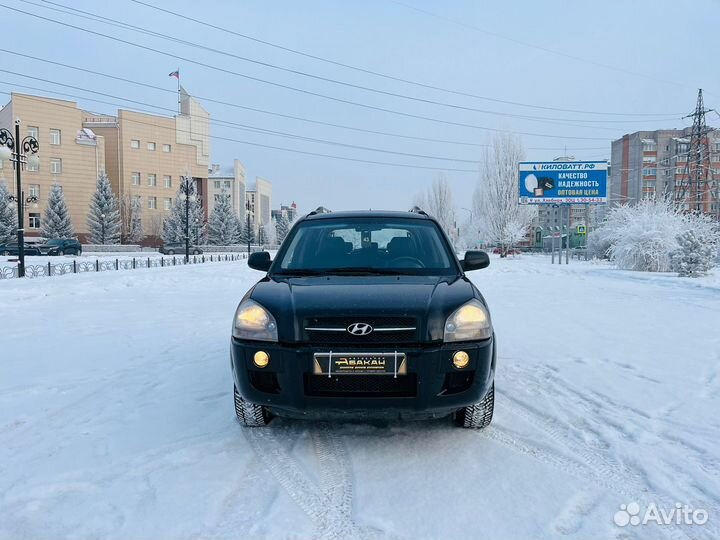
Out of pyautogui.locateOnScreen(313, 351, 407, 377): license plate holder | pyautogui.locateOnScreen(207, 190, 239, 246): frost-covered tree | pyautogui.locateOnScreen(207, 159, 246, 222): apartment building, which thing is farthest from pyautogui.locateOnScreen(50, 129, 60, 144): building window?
pyautogui.locateOnScreen(313, 351, 407, 377): license plate holder

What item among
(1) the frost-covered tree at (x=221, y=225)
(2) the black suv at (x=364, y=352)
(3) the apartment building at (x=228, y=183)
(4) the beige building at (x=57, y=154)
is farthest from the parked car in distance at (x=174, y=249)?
(2) the black suv at (x=364, y=352)

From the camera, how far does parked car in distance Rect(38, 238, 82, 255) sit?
38.2 metres

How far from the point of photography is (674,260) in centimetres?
1917

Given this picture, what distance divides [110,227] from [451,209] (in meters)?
42.8

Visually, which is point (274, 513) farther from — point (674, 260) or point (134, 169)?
point (134, 169)

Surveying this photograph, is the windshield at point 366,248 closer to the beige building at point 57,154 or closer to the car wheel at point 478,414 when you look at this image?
the car wheel at point 478,414

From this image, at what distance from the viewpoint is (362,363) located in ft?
9.44

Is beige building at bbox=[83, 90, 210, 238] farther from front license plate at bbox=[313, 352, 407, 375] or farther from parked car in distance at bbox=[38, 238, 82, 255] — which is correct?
front license plate at bbox=[313, 352, 407, 375]

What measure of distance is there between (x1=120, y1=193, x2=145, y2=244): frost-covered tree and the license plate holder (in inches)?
2482

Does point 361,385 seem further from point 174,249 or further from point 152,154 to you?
point 152,154

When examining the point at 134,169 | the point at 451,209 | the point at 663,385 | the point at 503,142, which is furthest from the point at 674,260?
the point at 134,169

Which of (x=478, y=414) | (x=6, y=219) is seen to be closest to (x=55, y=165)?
(x=6, y=219)

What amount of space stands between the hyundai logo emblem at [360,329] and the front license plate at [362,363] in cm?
12

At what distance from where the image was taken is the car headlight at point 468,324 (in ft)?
9.82
